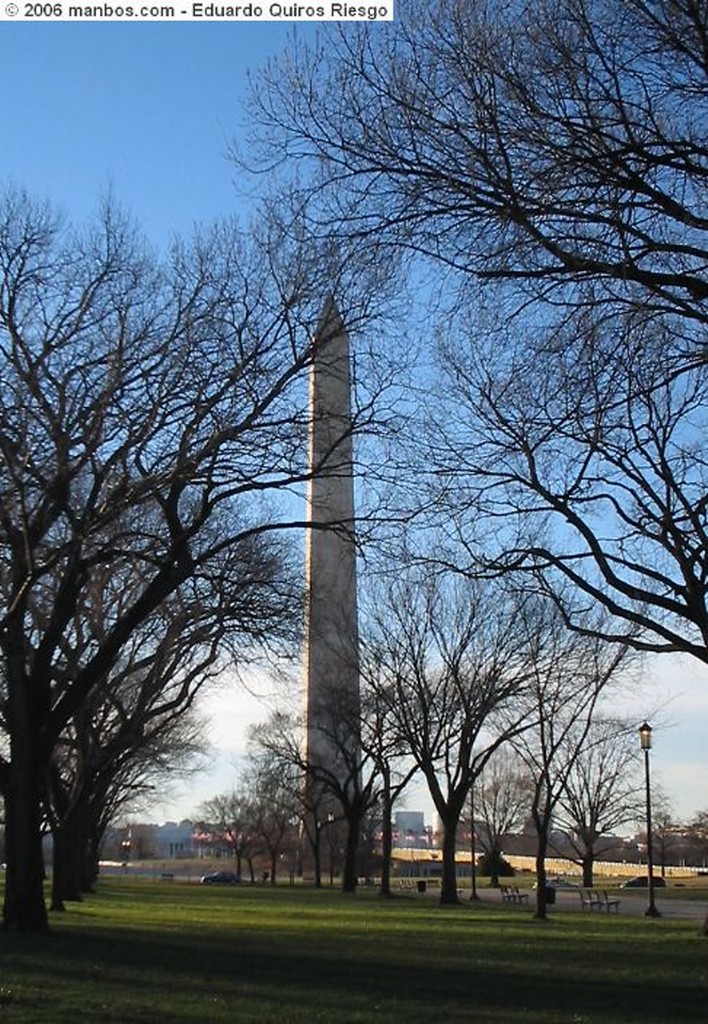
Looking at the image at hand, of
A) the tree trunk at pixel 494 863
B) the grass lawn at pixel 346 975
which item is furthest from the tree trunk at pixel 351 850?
the grass lawn at pixel 346 975

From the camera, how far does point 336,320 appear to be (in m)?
19.1

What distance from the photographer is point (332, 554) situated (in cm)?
3275

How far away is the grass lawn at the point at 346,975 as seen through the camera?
1192 centimetres

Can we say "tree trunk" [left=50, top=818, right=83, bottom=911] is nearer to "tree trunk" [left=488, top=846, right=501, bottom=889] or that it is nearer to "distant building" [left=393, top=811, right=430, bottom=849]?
"tree trunk" [left=488, top=846, right=501, bottom=889]

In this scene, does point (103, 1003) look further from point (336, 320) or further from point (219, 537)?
point (219, 537)

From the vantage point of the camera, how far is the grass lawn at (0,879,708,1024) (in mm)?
11922

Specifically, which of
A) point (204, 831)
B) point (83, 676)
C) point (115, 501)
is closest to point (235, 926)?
point (83, 676)

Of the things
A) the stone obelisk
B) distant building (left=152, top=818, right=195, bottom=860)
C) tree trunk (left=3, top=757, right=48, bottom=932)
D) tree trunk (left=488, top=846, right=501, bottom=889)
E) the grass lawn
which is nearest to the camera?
the grass lawn

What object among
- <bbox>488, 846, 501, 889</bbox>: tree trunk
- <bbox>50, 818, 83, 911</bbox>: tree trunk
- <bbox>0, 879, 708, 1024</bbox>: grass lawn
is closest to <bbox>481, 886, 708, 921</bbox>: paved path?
<bbox>50, 818, 83, 911</bbox>: tree trunk

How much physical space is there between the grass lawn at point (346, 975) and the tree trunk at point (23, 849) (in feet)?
2.01

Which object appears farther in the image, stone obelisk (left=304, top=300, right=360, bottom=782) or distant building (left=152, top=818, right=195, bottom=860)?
distant building (left=152, top=818, right=195, bottom=860)

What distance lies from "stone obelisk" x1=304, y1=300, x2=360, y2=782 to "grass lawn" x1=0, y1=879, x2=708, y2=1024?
19.9ft

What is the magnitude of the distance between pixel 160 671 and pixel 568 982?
656 inches

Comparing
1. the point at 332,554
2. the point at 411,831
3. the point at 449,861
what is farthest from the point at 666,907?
the point at 411,831
